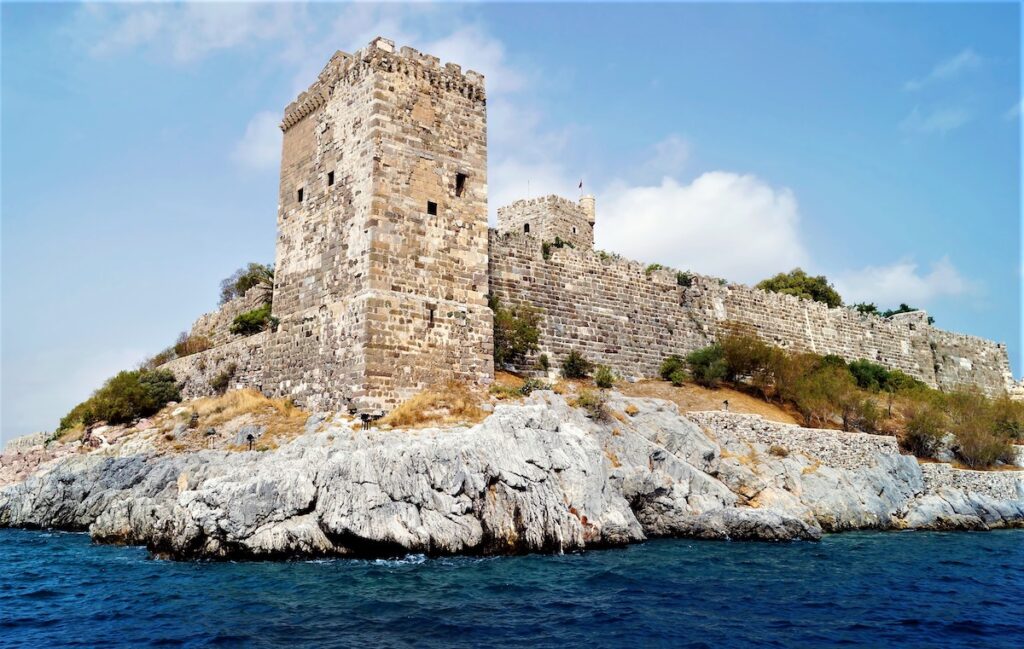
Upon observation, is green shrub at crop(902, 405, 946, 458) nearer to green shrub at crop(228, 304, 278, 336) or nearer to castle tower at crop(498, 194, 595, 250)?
castle tower at crop(498, 194, 595, 250)

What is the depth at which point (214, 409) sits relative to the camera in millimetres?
18625

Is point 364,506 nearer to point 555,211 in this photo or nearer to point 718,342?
point 718,342

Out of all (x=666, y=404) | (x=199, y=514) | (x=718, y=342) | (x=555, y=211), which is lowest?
(x=199, y=514)

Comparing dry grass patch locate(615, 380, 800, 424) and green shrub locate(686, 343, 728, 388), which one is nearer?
dry grass patch locate(615, 380, 800, 424)

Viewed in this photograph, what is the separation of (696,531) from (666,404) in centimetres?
415

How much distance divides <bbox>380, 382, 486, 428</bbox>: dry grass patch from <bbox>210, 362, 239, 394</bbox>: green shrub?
6510 mm

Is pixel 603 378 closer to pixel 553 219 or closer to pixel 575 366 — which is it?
pixel 575 366

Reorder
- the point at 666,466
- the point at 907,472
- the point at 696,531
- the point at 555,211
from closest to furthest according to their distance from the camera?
1. the point at 696,531
2. the point at 666,466
3. the point at 907,472
4. the point at 555,211

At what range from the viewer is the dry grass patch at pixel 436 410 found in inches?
619

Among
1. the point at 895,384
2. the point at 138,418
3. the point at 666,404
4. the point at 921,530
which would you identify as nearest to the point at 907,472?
the point at 921,530

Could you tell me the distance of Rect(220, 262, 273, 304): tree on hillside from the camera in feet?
85.5

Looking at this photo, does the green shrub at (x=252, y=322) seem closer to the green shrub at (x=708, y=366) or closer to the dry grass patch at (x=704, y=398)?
the dry grass patch at (x=704, y=398)

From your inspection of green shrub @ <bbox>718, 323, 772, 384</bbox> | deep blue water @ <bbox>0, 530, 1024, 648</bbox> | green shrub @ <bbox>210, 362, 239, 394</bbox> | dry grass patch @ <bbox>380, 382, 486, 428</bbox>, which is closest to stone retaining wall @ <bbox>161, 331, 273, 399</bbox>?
green shrub @ <bbox>210, 362, 239, 394</bbox>

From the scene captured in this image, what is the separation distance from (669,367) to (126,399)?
1541 centimetres
